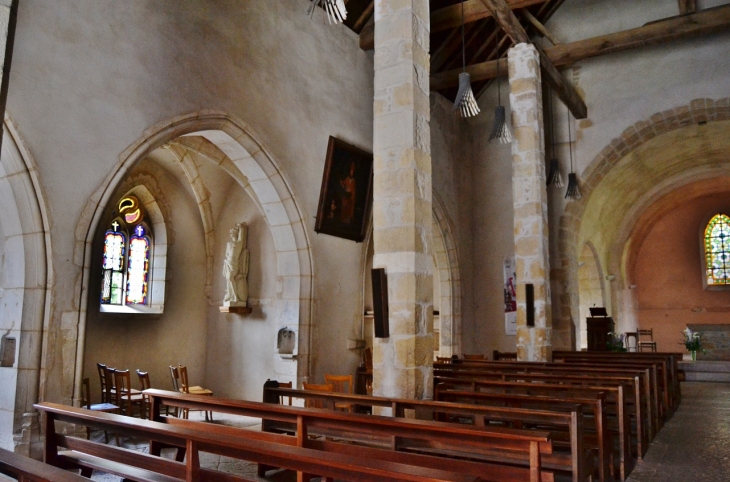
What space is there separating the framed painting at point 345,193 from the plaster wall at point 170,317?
8.86 feet

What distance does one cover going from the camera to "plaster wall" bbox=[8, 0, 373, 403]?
196 inches

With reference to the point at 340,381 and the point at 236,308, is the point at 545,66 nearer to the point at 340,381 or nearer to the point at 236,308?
the point at 340,381

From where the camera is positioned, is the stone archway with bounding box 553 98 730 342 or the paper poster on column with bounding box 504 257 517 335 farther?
the paper poster on column with bounding box 504 257 517 335

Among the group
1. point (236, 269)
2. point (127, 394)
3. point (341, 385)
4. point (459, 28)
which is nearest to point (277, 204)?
point (236, 269)

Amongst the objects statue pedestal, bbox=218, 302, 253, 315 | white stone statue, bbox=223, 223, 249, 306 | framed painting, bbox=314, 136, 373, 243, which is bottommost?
statue pedestal, bbox=218, 302, 253, 315

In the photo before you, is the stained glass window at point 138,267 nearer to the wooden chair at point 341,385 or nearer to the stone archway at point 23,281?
the wooden chair at point 341,385

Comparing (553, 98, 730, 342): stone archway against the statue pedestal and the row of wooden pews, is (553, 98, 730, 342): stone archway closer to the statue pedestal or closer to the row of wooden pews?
the row of wooden pews

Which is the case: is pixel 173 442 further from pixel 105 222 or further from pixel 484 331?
pixel 484 331

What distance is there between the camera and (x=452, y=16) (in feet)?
29.6

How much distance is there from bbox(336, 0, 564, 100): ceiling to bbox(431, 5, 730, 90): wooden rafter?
1.22ft

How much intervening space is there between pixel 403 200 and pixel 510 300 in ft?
23.0

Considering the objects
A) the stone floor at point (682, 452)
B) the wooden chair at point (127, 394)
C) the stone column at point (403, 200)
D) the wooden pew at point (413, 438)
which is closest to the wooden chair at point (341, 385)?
the stone floor at point (682, 452)

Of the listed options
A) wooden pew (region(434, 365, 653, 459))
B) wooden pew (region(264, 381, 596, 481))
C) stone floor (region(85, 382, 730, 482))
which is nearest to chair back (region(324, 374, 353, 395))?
stone floor (region(85, 382, 730, 482))

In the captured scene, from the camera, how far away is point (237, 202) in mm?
9461
